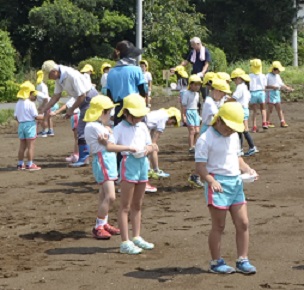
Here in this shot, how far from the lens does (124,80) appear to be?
1248 cm

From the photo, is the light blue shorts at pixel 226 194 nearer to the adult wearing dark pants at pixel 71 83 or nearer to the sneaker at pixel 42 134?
the adult wearing dark pants at pixel 71 83

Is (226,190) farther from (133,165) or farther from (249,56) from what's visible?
(249,56)

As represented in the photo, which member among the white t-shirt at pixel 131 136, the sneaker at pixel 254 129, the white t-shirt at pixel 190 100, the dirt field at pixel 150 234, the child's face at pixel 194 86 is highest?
the child's face at pixel 194 86

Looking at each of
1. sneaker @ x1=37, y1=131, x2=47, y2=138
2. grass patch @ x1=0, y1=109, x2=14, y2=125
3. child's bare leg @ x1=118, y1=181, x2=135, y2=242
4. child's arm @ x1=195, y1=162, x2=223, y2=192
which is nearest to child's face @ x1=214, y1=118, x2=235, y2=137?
child's arm @ x1=195, y1=162, x2=223, y2=192

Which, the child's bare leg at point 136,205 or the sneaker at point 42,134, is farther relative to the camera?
the sneaker at point 42,134

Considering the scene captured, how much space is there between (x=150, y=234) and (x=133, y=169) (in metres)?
1.14

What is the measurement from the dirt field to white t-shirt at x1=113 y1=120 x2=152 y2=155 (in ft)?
3.50

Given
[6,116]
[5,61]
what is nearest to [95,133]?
[6,116]

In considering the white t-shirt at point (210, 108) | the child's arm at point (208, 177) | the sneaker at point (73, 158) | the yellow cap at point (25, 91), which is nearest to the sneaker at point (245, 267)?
the child's arm at point (208, 177)

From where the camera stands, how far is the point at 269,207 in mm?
11242

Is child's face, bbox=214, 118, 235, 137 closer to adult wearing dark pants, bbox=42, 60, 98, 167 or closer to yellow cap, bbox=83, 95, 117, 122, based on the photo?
yellow cap, bbox=83, 95, 117, 122

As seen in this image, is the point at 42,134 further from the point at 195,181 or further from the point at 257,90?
the point at 195,181

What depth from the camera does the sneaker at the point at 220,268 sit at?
26.2ft

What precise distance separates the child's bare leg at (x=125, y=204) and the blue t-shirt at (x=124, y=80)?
3.61 m
